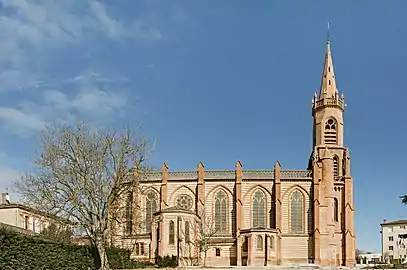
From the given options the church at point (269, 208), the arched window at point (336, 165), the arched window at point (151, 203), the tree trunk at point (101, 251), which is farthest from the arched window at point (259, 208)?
the tree trunk at point (101, 251)

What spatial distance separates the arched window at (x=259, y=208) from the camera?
9438 cm

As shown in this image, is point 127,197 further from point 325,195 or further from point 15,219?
point 325,195

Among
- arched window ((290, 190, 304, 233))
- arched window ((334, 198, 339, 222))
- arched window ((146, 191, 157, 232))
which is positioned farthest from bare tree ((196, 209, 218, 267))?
arched window ((334, 198, 339, 222))

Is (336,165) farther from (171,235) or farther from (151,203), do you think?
(171,235)

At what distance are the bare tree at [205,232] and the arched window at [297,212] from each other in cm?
1157

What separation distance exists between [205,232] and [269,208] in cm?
1173

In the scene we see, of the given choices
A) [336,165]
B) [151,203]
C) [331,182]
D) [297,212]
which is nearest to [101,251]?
[151,203]

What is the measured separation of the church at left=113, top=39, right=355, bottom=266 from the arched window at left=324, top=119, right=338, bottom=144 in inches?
90.6

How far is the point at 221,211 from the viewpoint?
312 feet

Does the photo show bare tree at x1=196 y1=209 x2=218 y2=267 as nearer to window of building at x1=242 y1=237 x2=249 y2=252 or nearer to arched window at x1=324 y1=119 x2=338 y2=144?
window of building at x1=242 y1=237 x2=249 y2=252

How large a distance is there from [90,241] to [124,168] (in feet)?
21.4

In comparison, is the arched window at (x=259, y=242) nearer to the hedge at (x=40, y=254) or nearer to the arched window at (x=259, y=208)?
the arched window at (x=259, y=208)

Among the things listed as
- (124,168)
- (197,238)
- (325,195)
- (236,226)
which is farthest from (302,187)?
(124,168)

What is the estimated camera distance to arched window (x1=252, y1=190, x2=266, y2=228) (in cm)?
9438
